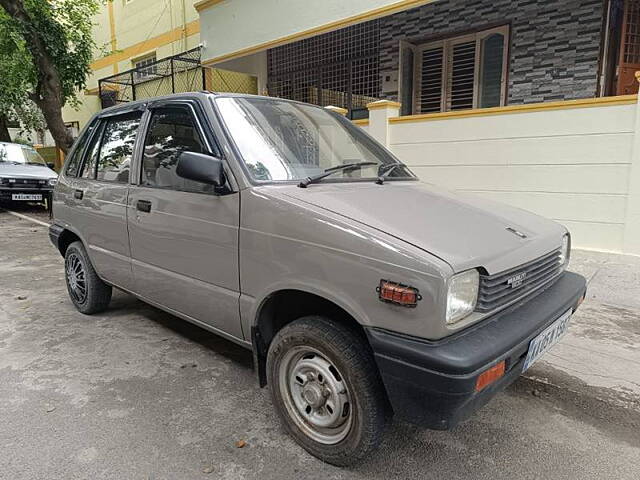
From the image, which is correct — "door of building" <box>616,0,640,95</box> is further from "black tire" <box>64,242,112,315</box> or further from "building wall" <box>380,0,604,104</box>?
"black tire" <box>64,242,112,315</box>

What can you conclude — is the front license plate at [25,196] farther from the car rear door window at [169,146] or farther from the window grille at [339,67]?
the car rear door window at [169,146]

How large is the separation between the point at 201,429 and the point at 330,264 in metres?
1.27

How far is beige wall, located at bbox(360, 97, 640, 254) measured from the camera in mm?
5617

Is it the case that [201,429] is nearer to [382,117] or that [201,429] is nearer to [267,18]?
[382,117]

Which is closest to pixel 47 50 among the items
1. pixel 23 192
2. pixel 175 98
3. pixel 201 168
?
pixel 23 192

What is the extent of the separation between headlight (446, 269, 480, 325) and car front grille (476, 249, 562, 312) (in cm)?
5

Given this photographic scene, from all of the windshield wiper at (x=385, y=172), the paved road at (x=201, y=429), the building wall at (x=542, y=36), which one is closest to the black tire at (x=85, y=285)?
the paved road at (x=201, y=429)

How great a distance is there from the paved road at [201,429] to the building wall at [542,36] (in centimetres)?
671

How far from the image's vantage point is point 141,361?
3.38 m

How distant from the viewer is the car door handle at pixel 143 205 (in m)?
3.14

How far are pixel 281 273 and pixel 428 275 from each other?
0.80m

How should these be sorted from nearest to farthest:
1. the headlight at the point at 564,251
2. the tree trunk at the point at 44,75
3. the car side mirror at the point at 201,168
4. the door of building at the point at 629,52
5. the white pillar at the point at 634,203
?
the car side mirror at the point at 201,168
the headlight at the point at 564,251
the white pillar at the point at 634,203
the door of building at the point at 629,52
the tree trunk at the point at 44,75

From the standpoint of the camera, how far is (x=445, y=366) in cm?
177

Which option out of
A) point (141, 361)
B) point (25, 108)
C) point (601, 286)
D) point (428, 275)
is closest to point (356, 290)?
point (428, 275)
